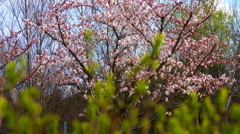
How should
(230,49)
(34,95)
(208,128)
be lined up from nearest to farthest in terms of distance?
(34,95) < (208,128) < (230,49)

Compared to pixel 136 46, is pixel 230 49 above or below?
above

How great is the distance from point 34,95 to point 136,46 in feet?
24.1

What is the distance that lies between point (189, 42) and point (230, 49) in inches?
334

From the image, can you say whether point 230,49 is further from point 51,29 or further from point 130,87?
point 51,29

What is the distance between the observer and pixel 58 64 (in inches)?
311

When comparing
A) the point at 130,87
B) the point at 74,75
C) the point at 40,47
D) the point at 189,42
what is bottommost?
the point at 130,87

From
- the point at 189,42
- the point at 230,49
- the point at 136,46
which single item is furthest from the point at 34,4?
the point at 230,49

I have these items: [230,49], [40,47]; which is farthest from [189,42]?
[230,49]

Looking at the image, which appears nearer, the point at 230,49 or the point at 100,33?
the point at 100,33

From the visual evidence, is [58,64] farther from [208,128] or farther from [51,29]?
[208,128]

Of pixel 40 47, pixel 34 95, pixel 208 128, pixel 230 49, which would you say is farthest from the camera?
pixel 230 49

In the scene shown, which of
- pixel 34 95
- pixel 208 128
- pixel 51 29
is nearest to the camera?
pixel 34 95

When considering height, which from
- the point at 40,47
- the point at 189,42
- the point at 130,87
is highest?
the point at 40,47

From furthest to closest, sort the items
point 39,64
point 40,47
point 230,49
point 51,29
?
point 230,49 → point 40,47 → point 39,64 → point 51,29
